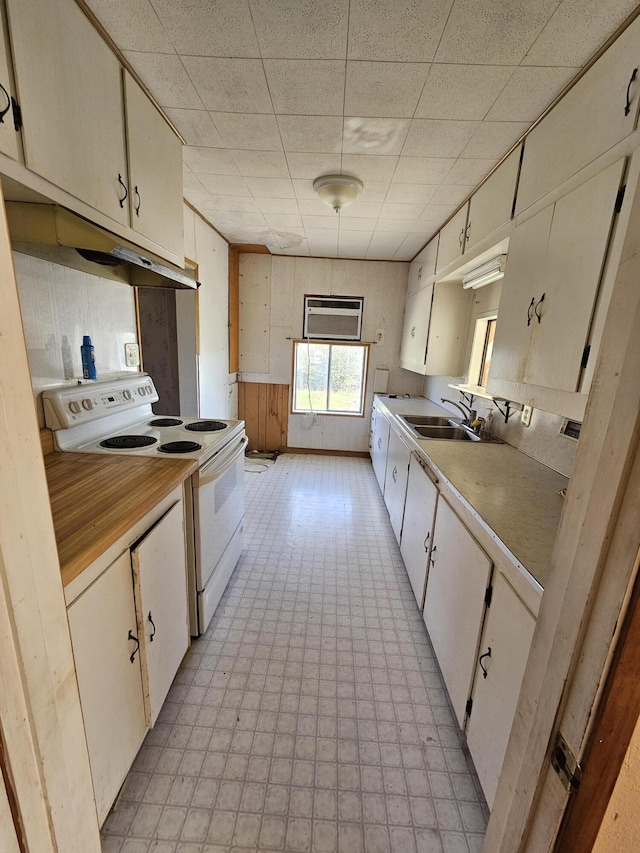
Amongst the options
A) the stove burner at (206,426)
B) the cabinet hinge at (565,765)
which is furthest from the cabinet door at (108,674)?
the stove burner at (206,426)

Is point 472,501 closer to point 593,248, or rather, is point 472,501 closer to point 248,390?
point 593,248

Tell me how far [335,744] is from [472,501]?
1085 millimetres

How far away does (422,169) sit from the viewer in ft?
6.95

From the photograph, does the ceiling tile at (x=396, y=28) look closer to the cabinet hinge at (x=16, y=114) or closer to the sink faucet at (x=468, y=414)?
the cabinet hinge at (x=16, y=114)

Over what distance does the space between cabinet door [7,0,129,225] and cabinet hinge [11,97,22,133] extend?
0.02 metres

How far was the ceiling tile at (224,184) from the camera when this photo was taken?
2395 mm

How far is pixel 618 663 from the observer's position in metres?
0.46

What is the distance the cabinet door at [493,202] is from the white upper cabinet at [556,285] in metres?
0.28

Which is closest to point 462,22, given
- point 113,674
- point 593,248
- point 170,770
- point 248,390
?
point 593,248

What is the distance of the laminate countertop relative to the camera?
105 cm

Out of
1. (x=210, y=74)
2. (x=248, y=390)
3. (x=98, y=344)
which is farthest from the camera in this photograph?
(x=248, y=390)

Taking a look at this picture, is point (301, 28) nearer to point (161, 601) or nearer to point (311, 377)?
point (161, 601)

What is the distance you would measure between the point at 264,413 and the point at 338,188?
9.91ft

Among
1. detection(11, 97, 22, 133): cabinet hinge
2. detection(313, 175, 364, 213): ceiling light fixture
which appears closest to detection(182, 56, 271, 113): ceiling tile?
detection(313, 175, 364, 213): ceiling light fixture
